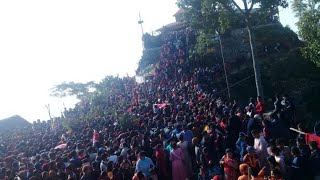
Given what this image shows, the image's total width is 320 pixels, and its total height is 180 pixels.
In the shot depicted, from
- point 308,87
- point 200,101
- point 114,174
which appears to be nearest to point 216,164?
point 114,174

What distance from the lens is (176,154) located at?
11.7m

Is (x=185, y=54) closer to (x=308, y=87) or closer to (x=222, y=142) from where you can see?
(x=308, y=87)

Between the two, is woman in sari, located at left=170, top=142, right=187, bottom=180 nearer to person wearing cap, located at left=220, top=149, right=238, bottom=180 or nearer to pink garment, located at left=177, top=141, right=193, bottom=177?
pink garment, located at left=177, top=141, right=193, bottom=177

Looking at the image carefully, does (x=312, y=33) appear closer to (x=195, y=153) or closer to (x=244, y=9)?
(x=244, y=9)

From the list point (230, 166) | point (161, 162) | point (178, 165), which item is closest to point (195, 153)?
point (178, 165)

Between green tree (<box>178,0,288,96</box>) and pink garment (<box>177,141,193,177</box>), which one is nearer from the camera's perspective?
pink garment (<box>177,141,193,177</box>)

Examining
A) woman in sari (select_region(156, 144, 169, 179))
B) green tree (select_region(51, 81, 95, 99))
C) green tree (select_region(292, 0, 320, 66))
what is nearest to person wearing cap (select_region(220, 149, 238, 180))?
woman in sari (select_region(156, 144, 169, 179))

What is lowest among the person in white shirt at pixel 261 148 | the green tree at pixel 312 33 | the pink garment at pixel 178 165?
the pink garment at pixel 178 165

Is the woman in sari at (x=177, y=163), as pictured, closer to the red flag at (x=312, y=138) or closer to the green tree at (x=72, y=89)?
the red flag at (x=312, y=138)

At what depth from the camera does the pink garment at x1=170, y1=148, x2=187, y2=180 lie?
1168 cm

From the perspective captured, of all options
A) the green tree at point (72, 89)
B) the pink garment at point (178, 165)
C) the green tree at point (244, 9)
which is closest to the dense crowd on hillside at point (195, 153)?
the pink garment at point (178, 165)

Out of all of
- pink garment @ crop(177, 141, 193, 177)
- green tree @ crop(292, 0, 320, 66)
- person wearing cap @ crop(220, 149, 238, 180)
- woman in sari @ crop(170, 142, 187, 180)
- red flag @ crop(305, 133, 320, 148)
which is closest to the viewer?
person wearing cap @ crop(220, 149, 238, 180)

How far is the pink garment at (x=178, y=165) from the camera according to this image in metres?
11.7

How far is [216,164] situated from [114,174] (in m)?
2.92
